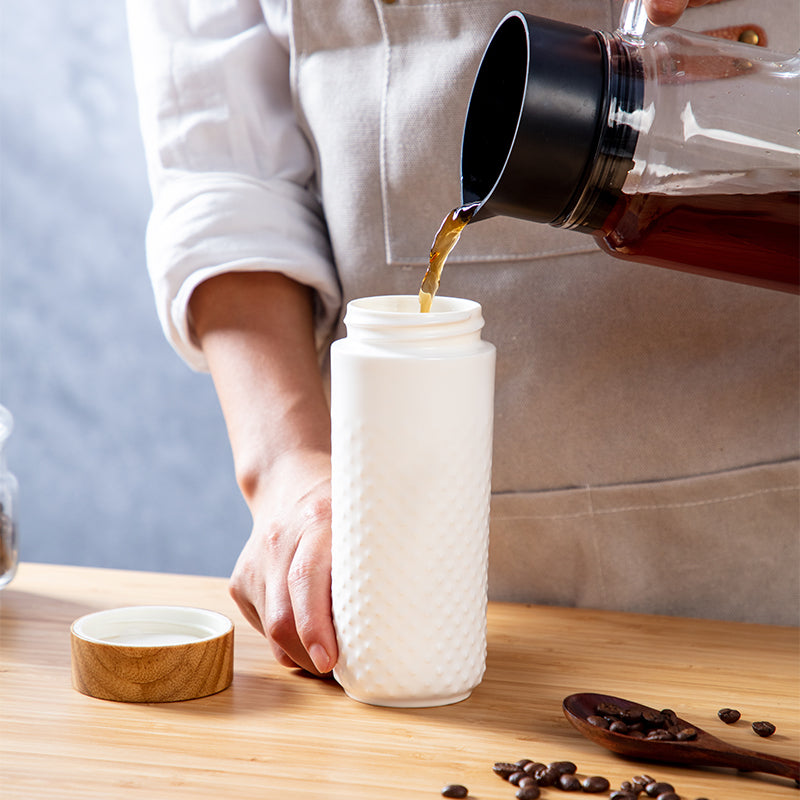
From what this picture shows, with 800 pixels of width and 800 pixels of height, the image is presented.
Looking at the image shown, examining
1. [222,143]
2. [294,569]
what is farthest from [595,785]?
[222,143]

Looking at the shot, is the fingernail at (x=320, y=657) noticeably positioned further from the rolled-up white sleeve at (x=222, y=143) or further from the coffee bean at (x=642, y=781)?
the rolled-up white sleeve at (x=222, y=143)

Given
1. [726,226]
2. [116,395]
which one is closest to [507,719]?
[726,226]

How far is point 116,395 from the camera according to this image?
2.55 meters

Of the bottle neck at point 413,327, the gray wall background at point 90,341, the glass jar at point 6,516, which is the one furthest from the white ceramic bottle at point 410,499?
the gray wall background at point 90,341

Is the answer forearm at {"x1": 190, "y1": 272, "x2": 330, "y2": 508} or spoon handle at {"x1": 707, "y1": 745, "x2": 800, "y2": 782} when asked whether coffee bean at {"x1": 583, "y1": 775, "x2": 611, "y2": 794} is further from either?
forearm at {"x1": 190, "y1": 272, "x2": 330, "y2": 508}

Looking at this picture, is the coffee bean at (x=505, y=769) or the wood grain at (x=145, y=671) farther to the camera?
the wood grain at (x=145, y=671)

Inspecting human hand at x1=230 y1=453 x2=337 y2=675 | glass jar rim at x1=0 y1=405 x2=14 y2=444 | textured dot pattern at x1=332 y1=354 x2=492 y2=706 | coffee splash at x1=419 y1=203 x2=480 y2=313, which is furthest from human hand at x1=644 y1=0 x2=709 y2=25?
glass jar rim at x1=0 y1=405 x2=14 y2=444

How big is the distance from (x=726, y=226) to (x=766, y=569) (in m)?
0.48

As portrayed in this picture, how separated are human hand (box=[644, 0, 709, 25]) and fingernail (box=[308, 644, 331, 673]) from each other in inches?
18.7

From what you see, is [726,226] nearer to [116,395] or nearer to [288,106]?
[288,106]

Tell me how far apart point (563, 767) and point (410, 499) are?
19 centimetres

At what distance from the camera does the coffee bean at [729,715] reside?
773 millimetres

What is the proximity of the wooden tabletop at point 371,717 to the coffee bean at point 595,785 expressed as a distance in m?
0.01

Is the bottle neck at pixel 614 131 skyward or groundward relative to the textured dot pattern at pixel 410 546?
skyward
